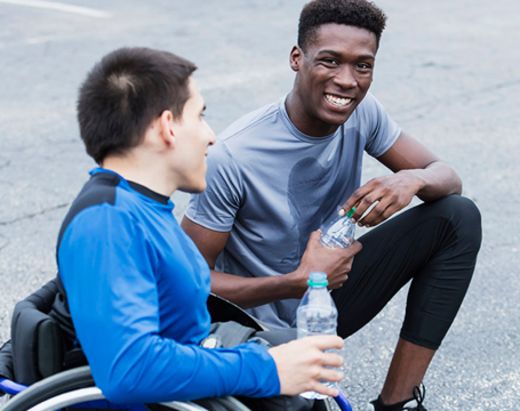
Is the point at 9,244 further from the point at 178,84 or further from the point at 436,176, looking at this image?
the point at 178,84

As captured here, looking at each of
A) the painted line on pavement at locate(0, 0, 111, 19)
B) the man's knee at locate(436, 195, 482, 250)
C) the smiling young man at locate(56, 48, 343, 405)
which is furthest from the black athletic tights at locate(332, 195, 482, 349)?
the painted line on pavement at locate(0, 0, 111, 19)

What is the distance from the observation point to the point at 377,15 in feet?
10.0

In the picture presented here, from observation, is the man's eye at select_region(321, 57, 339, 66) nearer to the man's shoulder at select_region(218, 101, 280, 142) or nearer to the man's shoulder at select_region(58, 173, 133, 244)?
the man's shoulder at select_region(218, 101, 280, 142)

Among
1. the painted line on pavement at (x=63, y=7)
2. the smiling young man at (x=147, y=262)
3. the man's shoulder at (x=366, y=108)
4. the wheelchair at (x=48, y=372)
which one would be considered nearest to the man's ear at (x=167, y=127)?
the smiling young man at (x=147, y=262)

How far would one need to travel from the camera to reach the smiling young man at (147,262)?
185cm

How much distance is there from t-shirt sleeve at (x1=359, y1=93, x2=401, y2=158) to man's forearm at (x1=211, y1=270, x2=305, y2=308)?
2.26 ft

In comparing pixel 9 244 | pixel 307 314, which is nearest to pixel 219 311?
pixel 307 314

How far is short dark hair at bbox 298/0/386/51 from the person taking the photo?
3012 mm

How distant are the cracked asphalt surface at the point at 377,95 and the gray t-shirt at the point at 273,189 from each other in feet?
2.60

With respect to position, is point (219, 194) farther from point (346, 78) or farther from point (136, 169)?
point (136, 169)

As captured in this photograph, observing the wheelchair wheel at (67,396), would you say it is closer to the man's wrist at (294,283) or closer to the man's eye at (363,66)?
the man's wrist at (294,283)

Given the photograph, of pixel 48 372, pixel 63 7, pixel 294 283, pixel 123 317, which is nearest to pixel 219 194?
pixel 294 283

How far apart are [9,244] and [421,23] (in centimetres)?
664

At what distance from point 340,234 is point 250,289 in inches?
14.5
